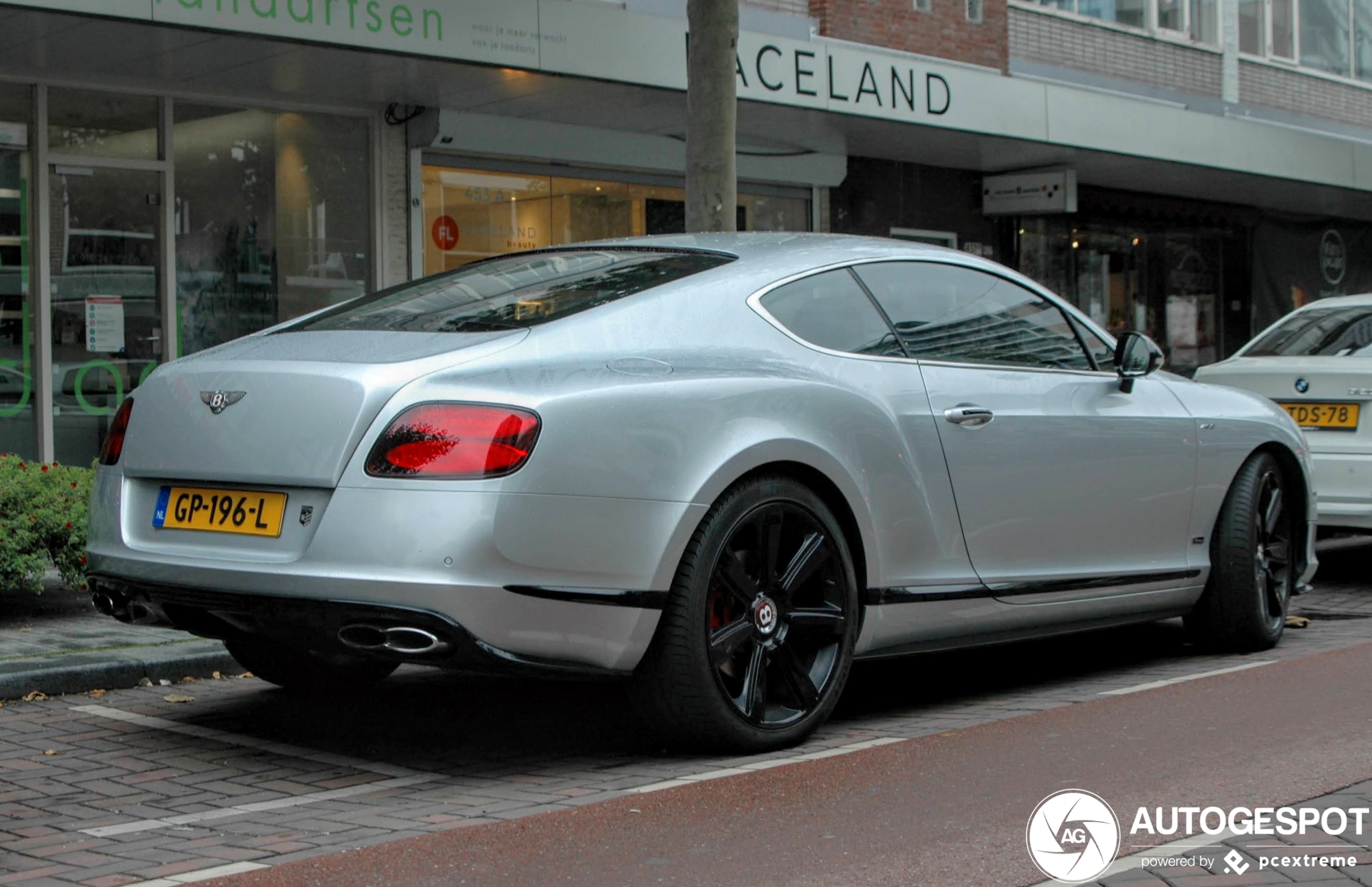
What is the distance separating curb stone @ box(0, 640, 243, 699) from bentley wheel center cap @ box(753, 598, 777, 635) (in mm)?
2576

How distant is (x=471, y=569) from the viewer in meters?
4.41

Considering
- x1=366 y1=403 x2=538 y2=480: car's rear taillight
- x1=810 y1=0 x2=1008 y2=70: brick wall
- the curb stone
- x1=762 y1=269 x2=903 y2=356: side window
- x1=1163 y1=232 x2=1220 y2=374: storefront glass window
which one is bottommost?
the curb stone

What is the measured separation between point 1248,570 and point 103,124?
894cm

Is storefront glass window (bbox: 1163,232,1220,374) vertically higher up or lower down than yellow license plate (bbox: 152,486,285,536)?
higher up

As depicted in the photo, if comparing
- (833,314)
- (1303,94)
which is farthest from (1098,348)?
(1303,94)

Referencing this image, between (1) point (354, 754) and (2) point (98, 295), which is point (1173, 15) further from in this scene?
(1) point (354, 754)

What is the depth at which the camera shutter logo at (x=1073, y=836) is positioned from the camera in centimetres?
392

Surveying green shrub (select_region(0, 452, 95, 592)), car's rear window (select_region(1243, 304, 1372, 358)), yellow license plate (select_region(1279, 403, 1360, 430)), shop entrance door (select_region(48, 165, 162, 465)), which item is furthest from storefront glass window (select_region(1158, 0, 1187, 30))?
green shrub (select_region(0, 452, 95, 592))

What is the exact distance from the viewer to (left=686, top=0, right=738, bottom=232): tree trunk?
373 inches

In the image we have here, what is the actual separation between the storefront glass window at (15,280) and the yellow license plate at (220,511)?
7829mm

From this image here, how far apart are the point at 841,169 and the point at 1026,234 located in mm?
3618

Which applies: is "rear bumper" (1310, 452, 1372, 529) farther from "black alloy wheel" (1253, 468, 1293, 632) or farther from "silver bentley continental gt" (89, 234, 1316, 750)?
"silver bentley continental gt" (89, 234, 1316, 750)

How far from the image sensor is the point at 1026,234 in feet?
66.4

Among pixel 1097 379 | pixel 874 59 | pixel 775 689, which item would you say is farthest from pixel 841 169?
pixel 775 689
